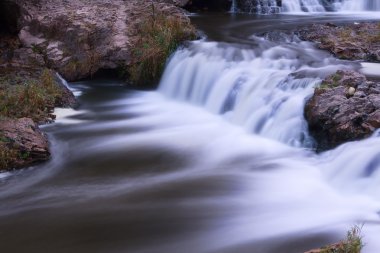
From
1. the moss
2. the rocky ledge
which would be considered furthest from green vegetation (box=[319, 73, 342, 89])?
the moss

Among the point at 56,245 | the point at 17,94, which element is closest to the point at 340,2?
the point at 17,94

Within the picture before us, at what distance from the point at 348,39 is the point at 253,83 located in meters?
3.39

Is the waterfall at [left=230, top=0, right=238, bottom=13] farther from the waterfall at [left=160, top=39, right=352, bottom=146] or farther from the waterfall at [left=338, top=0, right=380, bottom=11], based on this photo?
the waterfall at [left=160, top=39, right=352, bottom=146]

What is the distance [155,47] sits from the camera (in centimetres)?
1191

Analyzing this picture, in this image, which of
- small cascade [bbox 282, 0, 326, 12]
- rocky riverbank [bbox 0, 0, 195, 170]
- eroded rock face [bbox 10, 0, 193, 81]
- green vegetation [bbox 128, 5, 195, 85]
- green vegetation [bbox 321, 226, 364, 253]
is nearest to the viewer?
green vegetation [bbox 321, 226, 364, 253]

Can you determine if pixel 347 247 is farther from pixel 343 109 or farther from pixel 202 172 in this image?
pixel 343 109

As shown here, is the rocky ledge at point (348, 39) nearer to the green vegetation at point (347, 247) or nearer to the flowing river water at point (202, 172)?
the flowing river water at point (202, 172)

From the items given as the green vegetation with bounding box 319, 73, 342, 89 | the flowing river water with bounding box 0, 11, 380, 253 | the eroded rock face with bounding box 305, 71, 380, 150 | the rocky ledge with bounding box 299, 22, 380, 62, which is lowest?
the flowing river water with bounding box 0, 11, 380, 253

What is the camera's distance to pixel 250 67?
1041 centimetres

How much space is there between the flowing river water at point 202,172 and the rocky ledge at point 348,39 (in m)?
0.53

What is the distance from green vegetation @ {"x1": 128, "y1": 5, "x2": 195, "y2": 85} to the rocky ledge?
9.69 ft

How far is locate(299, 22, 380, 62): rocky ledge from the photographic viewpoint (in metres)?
11.0

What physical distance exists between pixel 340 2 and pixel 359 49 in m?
6.91

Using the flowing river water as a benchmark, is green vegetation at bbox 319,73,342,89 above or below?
above
